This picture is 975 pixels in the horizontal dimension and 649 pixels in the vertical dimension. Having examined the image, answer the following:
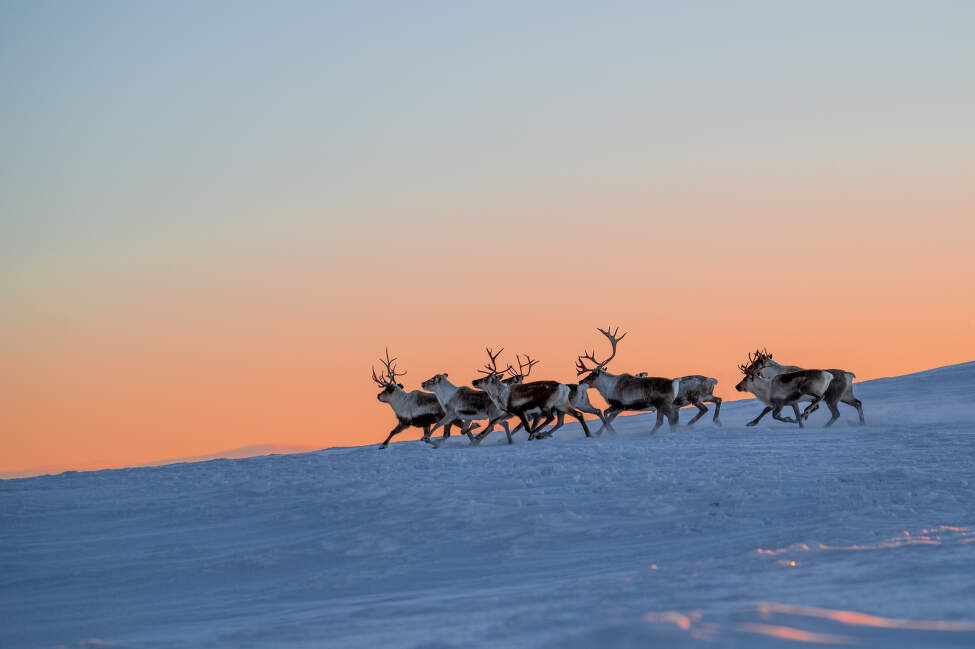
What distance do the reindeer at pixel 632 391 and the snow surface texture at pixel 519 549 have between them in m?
3.67

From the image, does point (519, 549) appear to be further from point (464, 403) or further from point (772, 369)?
point (772, 369)

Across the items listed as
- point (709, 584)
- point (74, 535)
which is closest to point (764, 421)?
point (74, 535)

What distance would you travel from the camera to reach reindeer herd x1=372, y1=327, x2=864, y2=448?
2002 cm

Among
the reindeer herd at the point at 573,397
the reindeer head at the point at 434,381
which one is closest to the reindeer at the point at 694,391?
the reindeer herd at the point at 573,397

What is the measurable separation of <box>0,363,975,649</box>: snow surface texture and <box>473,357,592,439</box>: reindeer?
123 inches

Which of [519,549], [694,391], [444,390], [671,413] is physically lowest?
[519,549]

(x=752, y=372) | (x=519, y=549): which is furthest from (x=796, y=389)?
(x=519, y=549)

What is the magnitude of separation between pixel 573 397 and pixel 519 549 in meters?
12.6

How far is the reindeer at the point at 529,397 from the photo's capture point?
65.4ft

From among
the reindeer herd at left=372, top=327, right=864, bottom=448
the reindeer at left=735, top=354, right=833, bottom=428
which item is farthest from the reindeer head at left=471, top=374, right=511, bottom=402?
the reindeer at left=735, top=354, right=833, bottom=428

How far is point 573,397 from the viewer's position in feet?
68.5

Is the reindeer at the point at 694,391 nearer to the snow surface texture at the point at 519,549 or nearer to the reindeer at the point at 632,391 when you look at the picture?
the reindeer at the point at 632,391

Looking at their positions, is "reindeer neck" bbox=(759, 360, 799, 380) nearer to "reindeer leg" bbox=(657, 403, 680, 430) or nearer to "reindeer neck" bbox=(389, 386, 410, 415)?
"reindeer leg" bbox=(657, 403, 680, 430)

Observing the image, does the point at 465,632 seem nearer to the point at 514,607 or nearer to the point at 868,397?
the point at 514,607
